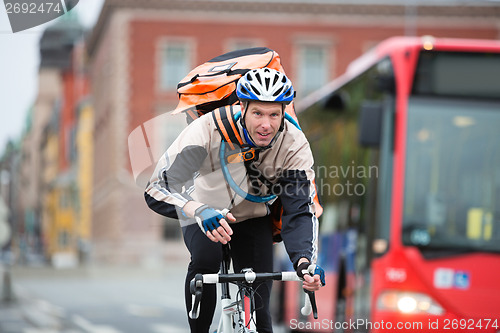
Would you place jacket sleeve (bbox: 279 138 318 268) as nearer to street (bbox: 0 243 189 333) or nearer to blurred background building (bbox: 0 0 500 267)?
street (bbox: 0 243 189 333)

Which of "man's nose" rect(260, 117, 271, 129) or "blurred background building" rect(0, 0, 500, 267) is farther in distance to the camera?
"blurred background building" rect(0, 0, 500, 267)

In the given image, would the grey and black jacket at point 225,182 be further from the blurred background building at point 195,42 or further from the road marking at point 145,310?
the blurred background building at point 195,42

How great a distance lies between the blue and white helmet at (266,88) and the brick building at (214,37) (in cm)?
4340

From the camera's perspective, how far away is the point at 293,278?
371 centimetres

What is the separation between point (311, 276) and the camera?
Answer: 12.1 ft

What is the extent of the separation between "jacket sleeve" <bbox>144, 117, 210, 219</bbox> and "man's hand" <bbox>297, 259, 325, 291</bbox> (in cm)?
57

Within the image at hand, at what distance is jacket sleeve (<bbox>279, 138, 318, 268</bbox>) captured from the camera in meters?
3.93

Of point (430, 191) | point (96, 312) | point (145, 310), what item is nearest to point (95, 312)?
point (96, 312)

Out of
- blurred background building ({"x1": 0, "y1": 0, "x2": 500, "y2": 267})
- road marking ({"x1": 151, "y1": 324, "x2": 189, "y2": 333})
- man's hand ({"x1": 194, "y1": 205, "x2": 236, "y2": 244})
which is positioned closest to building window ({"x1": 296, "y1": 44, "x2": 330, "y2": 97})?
blurred background building ({"x1": 0, "y1": 0, "x2": 500, "y2": 267})

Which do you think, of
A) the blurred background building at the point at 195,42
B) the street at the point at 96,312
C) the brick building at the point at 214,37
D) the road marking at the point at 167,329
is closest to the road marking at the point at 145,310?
the street at the point at 96,312

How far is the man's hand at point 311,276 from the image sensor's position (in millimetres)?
3678

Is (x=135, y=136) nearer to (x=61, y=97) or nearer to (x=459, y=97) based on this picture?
(x=459, y=97)

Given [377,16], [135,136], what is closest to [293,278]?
[135,136]

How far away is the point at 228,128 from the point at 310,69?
148 ft
